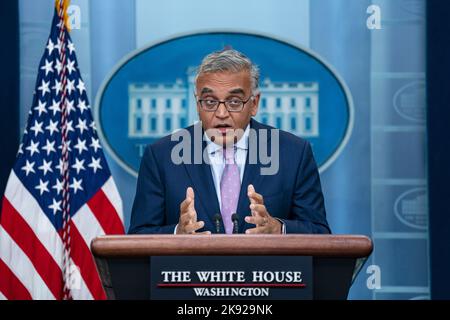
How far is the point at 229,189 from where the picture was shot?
105 inches

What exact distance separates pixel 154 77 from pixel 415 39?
4.68 feet

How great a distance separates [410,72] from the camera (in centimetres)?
455

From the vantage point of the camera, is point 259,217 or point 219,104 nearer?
point 259,217

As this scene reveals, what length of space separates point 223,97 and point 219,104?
3 cm

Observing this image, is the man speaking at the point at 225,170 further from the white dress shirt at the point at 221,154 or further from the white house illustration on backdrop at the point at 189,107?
the white house illustration on backdrop at the point at 189,107

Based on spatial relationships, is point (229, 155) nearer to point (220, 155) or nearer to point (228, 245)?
point (220, 155)

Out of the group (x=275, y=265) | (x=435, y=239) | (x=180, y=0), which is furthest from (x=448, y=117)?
(x=275, y=265)

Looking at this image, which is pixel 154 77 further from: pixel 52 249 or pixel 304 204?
→ pixel 304 204

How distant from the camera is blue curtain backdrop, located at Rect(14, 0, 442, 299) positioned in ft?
14.9

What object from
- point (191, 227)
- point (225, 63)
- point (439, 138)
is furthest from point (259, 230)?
point (439, 138)

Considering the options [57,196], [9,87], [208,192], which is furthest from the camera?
[9,87]

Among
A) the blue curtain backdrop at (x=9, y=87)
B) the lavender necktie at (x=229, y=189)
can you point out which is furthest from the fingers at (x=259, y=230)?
the blue curtain backdrop at (x=9, y=87)

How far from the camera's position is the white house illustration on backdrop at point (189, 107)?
452 cm
